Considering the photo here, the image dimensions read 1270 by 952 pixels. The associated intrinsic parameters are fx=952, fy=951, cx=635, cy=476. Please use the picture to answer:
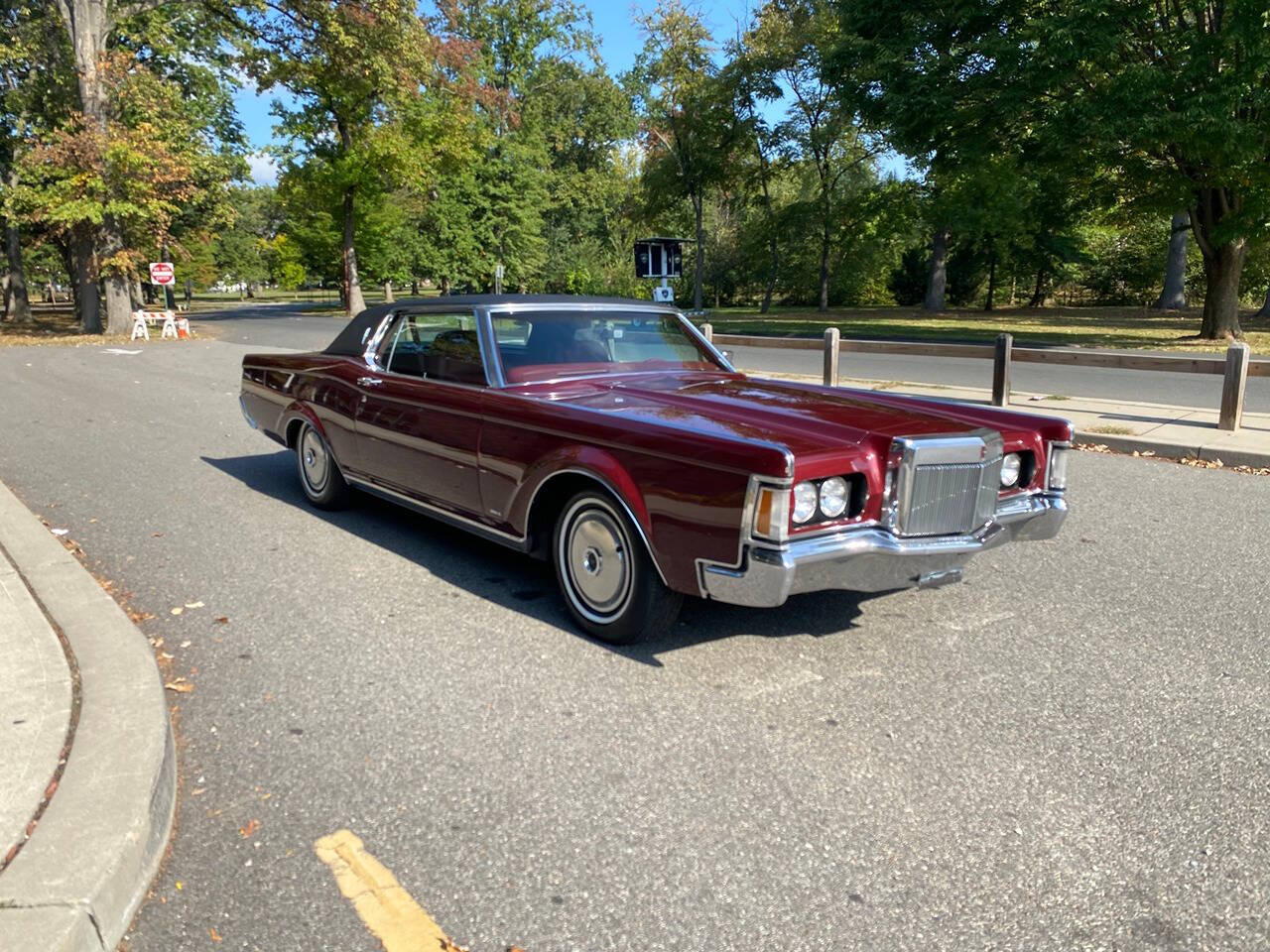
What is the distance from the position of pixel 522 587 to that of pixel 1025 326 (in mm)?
26706

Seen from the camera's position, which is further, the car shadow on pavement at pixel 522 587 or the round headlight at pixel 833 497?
the car shadow on pavement at pixel 522 587

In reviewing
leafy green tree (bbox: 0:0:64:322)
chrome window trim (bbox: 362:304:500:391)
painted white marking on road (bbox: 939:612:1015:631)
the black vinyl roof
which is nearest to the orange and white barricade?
leafy green tree (bbox: 0:0:64:322)

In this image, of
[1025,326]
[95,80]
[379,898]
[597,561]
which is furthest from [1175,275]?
[379,898]

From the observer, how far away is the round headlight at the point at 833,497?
362cm

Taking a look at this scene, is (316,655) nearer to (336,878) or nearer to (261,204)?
(336,878)

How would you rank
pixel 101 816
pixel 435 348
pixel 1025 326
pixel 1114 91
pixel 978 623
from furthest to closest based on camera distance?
pixel 1025 326, pixel 1114 91, pixel 435 348, pixel 978 623, pixel 101 816

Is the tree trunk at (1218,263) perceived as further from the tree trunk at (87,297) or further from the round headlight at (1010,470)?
the tree trunk at (87,297)

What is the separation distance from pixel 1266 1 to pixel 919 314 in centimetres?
2060

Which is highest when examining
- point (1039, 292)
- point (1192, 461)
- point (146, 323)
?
point (1039, 292)

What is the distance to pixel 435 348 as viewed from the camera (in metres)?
5.36

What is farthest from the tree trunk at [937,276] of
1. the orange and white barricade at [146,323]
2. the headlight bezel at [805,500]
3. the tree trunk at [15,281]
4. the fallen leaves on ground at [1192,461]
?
the headlight bezel at [805,500]

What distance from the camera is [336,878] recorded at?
258 cm

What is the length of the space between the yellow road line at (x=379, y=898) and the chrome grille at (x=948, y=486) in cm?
225

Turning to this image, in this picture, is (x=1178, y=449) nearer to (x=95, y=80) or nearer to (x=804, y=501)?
(x=804, y=501)
